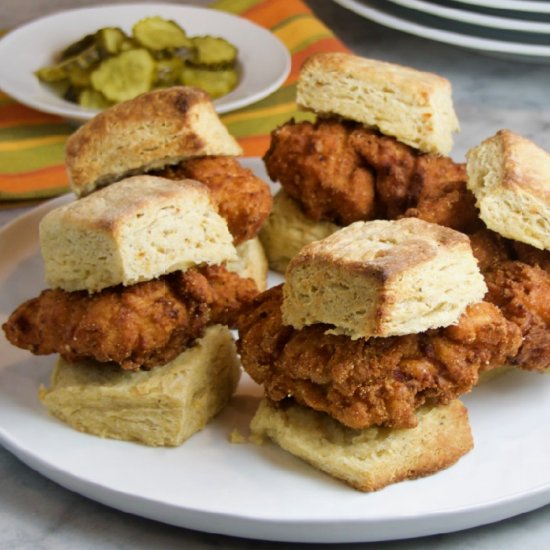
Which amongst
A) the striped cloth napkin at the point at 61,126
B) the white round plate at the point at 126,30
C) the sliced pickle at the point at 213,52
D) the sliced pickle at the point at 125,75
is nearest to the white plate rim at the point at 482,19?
the striped cloth napkin at the point at 61,126

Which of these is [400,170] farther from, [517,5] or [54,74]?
[54,74]

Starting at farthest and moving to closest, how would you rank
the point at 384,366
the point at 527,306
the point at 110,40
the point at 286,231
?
the point at 110,40, the point at 286,231, the point at 527,306, the point at 384,366

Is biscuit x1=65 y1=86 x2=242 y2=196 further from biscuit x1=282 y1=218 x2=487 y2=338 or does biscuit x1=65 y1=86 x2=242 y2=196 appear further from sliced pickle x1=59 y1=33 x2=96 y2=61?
sliced pickle x1=59 y1=33 x2=96 y2=61

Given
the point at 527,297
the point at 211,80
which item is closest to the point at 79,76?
the point at 211,80

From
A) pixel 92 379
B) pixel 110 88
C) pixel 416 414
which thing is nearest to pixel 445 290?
pixel 416 414

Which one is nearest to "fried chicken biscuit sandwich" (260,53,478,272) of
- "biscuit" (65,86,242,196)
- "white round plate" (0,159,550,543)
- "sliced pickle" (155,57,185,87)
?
"biscuit" (65,86,242,196)

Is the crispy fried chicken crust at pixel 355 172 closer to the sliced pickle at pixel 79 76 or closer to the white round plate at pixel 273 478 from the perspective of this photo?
the white round plate at pixel 273 478

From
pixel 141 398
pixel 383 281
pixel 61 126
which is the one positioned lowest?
pixel 61 126
